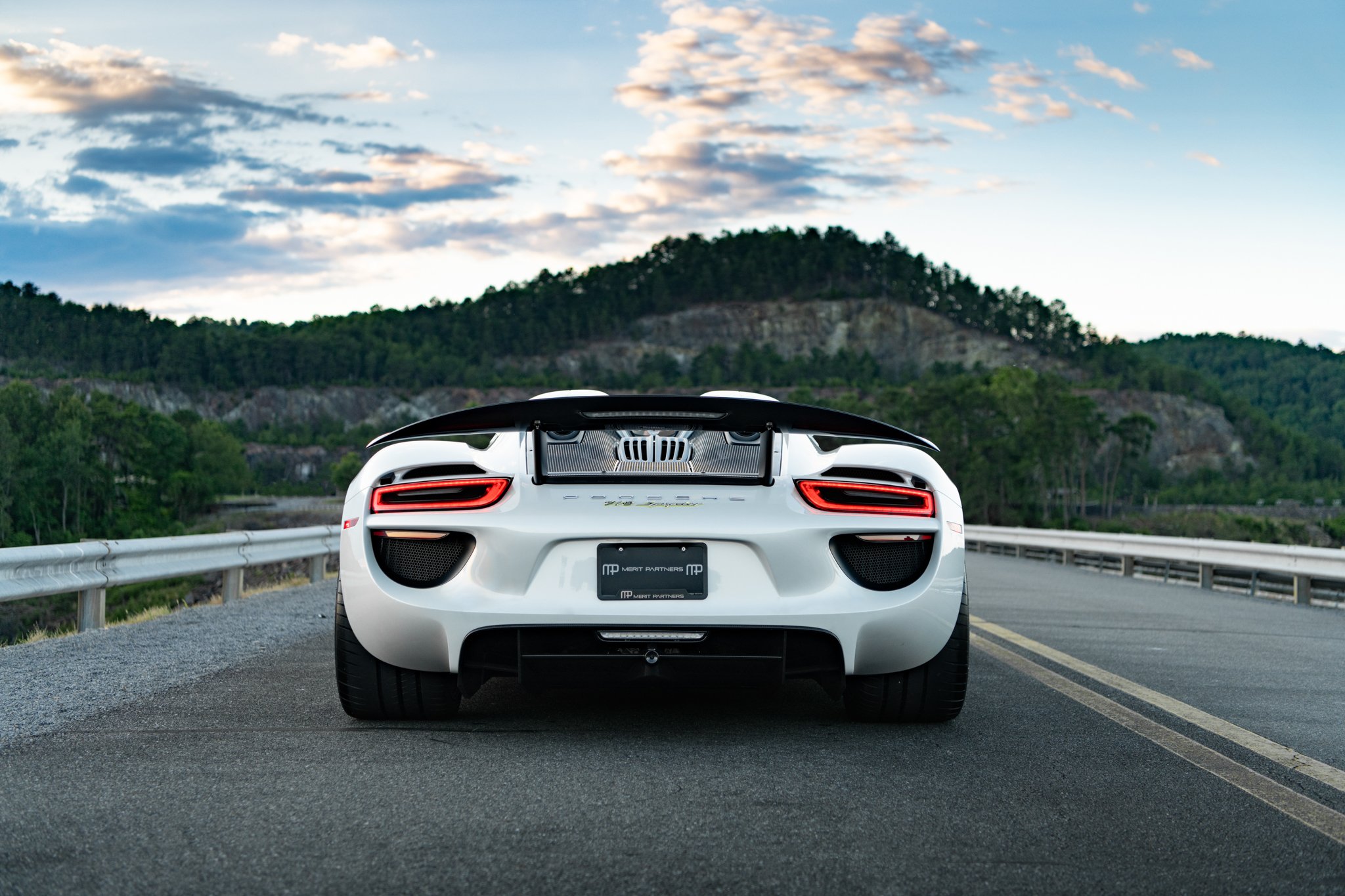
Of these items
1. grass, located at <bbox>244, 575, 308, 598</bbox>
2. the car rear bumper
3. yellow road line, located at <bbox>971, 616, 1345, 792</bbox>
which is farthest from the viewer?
grass, located at <bbox>244, 575, 308, 598</bbox>

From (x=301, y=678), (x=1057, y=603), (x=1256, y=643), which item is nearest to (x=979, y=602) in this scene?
(x=1057, y=603)

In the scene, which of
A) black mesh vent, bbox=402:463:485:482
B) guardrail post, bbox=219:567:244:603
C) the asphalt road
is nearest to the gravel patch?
the asphalt road

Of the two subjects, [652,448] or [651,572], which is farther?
[652,448]

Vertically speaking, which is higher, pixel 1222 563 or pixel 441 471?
pixel 441 471

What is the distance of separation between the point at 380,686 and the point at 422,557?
61 cm

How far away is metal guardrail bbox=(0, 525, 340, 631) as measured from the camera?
7945 millimetres

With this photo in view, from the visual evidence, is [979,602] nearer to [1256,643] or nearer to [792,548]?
[1256,643]

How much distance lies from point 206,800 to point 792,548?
2.10 metres

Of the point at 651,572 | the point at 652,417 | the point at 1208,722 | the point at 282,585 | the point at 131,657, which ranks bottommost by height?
the point at 282,585

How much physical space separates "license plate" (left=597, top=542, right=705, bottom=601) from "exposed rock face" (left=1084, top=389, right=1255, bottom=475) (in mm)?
182682

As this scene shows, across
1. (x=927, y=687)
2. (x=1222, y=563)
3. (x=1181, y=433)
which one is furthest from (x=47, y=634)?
(x=1181, y=433)

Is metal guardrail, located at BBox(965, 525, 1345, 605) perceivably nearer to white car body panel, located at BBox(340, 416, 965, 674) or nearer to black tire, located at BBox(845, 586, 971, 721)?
black tire, located at BBox(845, 586, 971, 721)

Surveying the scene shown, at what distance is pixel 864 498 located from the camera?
4707mm

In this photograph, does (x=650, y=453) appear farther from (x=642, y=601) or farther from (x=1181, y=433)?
(x=1181, y=433)
